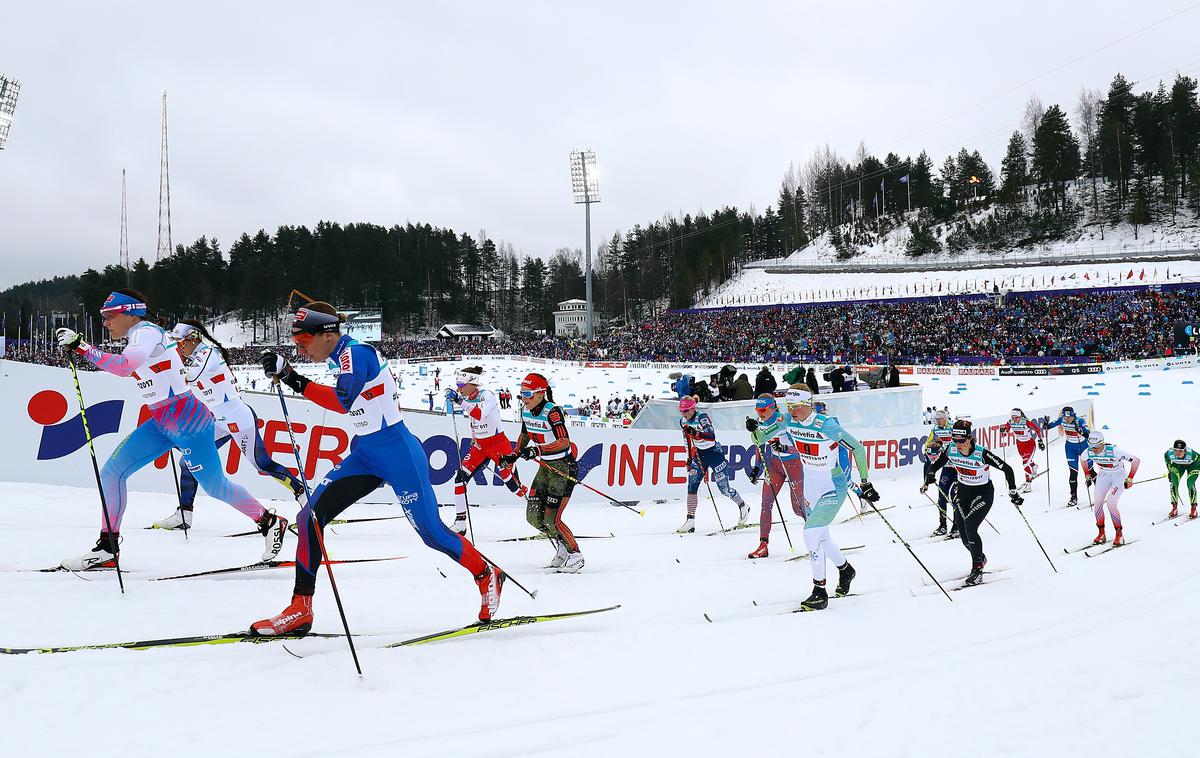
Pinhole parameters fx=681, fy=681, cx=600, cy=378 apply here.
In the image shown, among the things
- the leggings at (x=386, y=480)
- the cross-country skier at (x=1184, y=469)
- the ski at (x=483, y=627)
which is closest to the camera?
the leggings at (x=386, y=480)

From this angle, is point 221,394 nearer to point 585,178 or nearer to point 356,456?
point 356,456

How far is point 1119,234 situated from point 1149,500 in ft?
229

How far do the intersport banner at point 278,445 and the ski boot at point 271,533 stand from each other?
10.3ft

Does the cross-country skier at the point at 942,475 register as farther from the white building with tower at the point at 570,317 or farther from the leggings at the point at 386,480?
the white building with tower at the point at 570,317

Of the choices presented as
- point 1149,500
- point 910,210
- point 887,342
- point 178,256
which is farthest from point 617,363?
point 178,256

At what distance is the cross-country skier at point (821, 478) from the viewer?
6719mm

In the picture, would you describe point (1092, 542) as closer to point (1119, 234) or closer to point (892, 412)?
point (892, 412)

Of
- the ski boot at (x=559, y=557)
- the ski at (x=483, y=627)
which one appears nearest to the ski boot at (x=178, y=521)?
the ski boot at (x=559, y=557)

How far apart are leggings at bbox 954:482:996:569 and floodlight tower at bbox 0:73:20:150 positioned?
4357 centimetres

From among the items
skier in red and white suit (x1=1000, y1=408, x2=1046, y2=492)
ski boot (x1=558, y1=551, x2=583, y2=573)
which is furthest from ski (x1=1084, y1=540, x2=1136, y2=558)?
ski boot (x1=558, y1=551, x2=583, y2=573)

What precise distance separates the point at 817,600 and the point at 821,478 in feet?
4.04

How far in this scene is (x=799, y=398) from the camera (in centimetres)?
724

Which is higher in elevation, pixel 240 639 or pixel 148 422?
pixel 148 422

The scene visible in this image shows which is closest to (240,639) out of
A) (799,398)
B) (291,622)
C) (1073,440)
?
(291,622)
